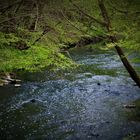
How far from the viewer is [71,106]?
1683 centimetres

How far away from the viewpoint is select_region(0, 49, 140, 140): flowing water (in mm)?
13133

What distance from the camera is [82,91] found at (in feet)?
64.7

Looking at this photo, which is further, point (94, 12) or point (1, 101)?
point (1, 101)

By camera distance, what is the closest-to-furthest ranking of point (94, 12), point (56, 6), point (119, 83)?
point (56, 6), point (94, 12), point (119, 83)

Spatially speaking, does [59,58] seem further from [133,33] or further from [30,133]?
[30,133]

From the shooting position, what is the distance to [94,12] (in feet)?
46.0

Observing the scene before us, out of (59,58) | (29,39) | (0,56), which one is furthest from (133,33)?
(0,56)

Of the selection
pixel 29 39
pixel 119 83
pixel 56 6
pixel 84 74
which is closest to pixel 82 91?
pixel 119 83

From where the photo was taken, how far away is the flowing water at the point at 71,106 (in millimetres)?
13133

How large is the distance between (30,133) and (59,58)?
3.63m

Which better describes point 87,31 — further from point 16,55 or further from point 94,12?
point 16,55

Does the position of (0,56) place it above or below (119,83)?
above

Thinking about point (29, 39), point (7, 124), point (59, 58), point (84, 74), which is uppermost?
point (29, 39)

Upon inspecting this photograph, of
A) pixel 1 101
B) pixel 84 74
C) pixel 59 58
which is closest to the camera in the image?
pixel 59 58
